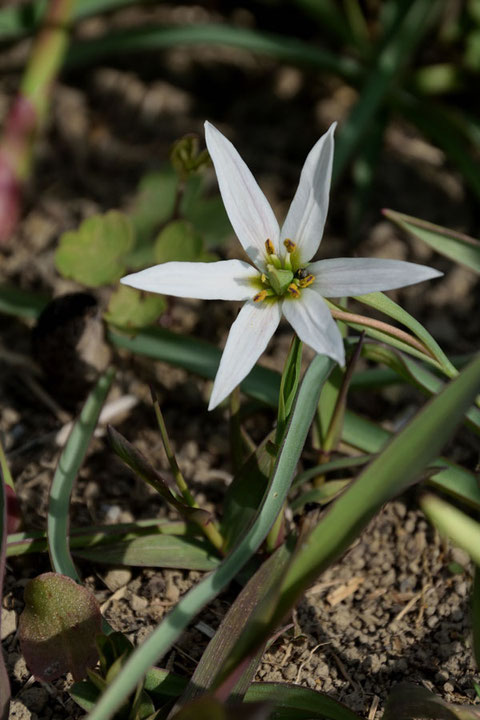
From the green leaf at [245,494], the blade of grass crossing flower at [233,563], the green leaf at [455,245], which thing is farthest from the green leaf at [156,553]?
the green leaf at [455,245]

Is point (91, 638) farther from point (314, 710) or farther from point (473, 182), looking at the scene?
point (473, 182)

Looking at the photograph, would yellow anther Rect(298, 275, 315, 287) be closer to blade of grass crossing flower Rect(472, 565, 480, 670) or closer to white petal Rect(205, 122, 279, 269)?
white petal Rect(205, 122, 279, 269)

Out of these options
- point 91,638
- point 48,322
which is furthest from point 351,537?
point 48,322

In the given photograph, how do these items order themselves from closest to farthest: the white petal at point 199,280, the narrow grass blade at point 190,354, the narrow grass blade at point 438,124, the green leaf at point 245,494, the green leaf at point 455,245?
the white petal at point 199,280, the green leaf at point 245,494, the green leaf at point 455,245, the narrow grass blade at point 190,354, the narrow grass blade at point 438,124

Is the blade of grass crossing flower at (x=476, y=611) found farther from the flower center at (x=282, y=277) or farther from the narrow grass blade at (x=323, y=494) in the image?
the flower center at (x=282, y=277)

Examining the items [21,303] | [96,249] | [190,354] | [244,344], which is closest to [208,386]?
[190,354]

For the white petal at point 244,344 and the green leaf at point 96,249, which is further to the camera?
the green leaf at point 96,249

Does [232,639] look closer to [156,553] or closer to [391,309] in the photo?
[156,553]
